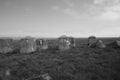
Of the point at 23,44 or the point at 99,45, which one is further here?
the point at 99,45

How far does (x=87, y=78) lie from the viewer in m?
6.27

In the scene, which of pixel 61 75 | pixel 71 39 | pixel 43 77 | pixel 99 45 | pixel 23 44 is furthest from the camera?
pixel 71 39

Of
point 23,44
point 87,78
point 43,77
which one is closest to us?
point 43,77

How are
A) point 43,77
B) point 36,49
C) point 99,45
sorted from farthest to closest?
point 99,45
point 36,49
point 43,77

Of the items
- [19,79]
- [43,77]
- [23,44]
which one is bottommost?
[19,79]

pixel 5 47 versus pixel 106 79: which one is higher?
pixel 5 47

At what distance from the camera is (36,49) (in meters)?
19.1

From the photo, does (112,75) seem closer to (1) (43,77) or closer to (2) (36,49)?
(1) (43,77)

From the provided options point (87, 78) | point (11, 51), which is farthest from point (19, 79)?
point (11, 51)

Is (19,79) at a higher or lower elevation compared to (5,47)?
lower

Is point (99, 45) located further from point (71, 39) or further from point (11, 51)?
point (11, 51)

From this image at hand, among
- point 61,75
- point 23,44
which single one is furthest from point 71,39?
point 61,75

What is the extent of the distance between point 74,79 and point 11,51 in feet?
55.2

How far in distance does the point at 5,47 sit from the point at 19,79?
14.5 m
